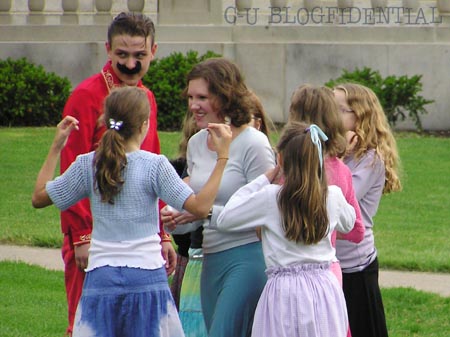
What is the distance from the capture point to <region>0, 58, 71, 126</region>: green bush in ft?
56.3

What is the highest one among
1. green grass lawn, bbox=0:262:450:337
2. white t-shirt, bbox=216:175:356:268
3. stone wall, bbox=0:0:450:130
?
stone wall, bbox=0:0:450:130

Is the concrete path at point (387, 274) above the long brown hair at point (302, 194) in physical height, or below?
below

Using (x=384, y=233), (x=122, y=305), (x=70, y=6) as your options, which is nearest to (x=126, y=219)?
(x=122, y=305)

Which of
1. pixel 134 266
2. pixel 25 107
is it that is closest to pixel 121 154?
pixel 134 266

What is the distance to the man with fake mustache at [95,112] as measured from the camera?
5742 mm

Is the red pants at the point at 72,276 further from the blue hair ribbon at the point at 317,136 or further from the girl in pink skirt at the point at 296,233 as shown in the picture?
the blue hair ribbon at the point at 317,136

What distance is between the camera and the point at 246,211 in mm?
5285

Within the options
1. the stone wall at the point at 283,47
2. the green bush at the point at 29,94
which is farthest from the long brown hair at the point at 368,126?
the stone wall at the point at 283,47

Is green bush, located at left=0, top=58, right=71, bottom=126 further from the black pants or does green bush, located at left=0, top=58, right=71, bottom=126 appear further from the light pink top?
the light pink top

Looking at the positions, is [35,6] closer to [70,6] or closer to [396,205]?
[70,6]

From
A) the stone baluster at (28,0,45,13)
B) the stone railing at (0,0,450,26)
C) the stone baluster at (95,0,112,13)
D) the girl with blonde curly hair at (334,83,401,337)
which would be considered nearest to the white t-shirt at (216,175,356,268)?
the girl with blonde curly hair at (334,83,401,337)

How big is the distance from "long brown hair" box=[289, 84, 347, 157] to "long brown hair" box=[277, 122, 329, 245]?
0.38 metres

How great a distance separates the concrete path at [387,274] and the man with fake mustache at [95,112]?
11.7ft

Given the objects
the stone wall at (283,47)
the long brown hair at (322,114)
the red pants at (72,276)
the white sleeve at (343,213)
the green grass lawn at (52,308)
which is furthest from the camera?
the stone wall at (283,47)
